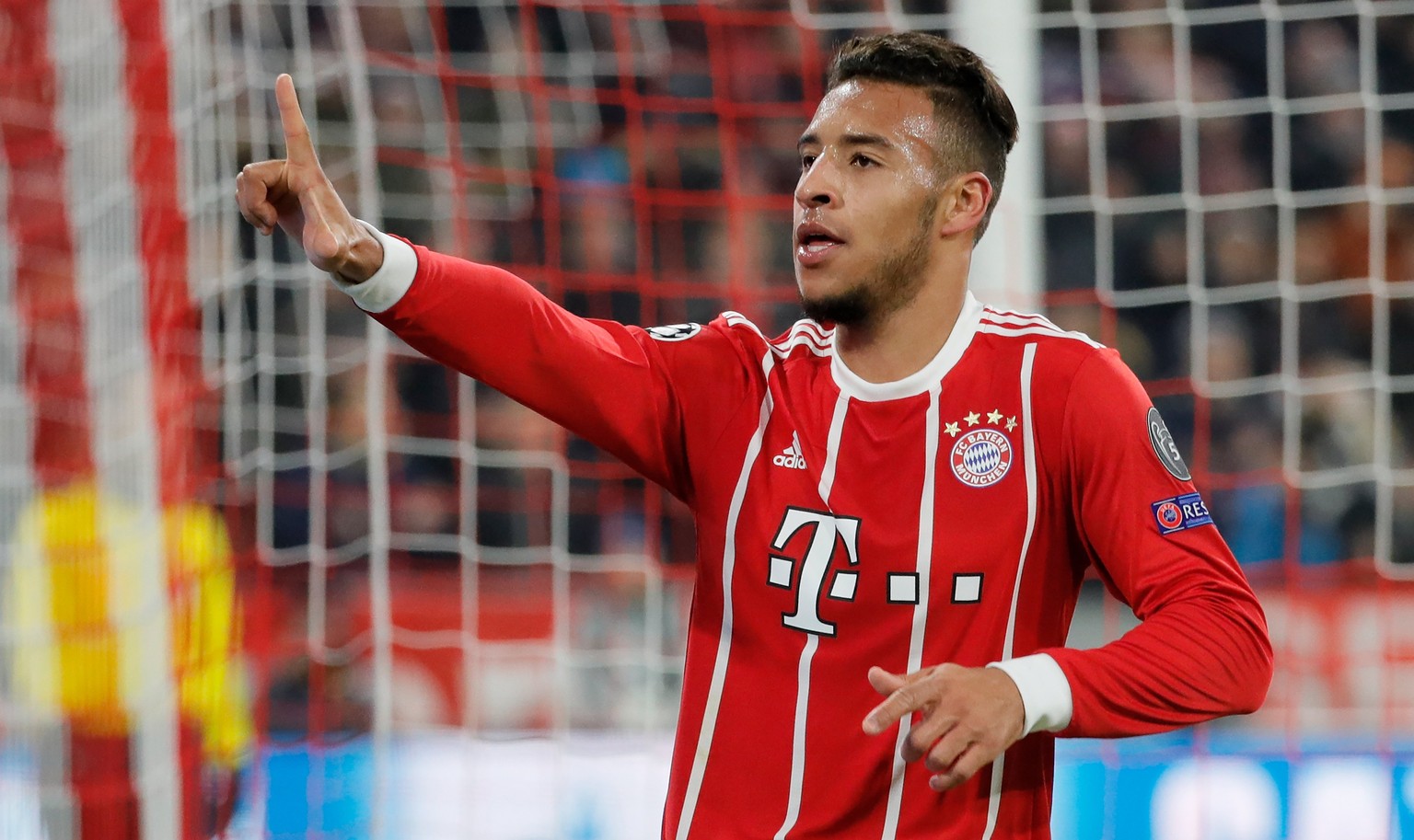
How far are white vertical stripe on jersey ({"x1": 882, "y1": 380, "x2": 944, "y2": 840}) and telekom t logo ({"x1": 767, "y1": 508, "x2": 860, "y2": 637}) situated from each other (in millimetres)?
88

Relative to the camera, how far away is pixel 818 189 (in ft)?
6.98

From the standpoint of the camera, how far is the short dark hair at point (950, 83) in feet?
7.18

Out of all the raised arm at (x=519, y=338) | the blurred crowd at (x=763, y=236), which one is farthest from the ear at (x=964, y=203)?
the blurred crowd at (x=763, y=236)

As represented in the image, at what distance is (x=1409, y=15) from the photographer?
591 centimetres

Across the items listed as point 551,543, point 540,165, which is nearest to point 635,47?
point 540,165

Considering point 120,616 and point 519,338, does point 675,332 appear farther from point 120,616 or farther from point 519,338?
point 120,616

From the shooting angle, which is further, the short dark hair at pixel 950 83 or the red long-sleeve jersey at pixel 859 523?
the short dark hair at pixel 950 83

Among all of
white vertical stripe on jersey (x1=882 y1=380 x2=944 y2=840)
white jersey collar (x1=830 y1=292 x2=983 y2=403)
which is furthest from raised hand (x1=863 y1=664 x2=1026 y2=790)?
white jersey collar (x1=830 y1=292 x2=983 y2=403)

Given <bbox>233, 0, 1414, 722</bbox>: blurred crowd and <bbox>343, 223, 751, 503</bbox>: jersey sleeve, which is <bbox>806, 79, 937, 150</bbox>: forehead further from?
<bbox>233, 0, 1414, 722</bbox>: blurred crowd

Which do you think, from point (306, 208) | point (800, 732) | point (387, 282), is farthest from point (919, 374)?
point (306, 208)

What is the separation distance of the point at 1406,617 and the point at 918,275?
3260 millimetres

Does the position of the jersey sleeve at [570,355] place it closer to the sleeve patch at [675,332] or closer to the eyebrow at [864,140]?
the sleeve patch at [675,332]

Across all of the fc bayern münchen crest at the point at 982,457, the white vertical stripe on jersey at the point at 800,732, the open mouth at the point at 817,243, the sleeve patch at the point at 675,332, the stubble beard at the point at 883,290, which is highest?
the open mouth at the point at 817,243

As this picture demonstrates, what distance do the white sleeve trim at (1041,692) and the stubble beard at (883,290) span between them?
0.58 meters
